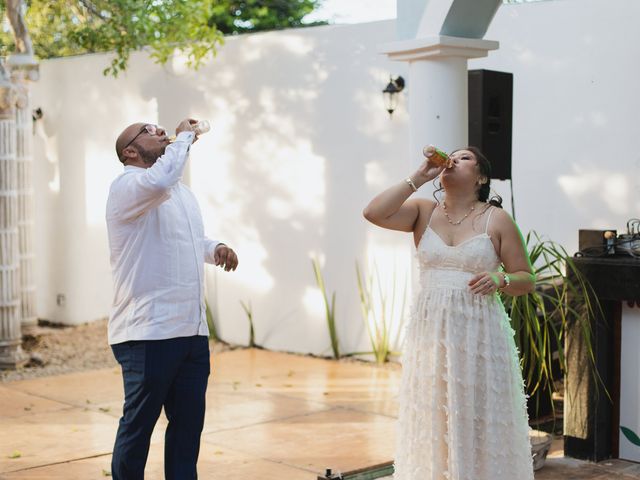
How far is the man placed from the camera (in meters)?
3.84

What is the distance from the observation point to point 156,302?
12.7 ft

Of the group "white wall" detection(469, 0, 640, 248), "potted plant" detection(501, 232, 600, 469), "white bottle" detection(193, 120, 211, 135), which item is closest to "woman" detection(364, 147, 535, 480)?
"white bottle" detection(193, 120, 211, 135)

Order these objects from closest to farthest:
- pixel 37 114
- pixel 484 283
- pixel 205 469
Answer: pixel 484 283, pixel 205 469, pixel 37 114

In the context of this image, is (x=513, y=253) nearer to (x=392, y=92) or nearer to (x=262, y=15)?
(x=392, y=92)

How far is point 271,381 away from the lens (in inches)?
→ 305

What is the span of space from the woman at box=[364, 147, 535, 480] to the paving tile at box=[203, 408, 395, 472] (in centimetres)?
151

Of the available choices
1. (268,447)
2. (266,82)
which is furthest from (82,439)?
(266,82)

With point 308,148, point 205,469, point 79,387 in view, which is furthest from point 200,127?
point 308,148

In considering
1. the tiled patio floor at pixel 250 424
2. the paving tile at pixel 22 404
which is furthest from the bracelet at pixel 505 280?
the paving tile at pixel 22 404

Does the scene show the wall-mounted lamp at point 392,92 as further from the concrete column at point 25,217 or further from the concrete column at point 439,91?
the concrete column at point 25,217

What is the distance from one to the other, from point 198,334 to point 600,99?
4059 mm

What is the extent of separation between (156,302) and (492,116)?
3146mm

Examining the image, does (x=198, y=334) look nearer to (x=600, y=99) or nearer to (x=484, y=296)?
(x=484, y=296)

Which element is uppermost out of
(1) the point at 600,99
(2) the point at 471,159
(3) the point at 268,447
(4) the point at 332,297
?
(1) the point at 600,99
